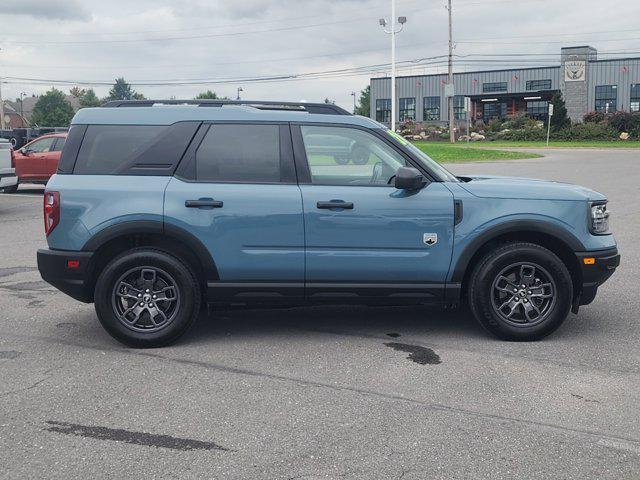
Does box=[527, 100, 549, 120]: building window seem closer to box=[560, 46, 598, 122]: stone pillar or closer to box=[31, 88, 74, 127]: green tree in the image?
box=[560, 46, 598, 122]: stone pillar

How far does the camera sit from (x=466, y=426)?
4031 millimetres

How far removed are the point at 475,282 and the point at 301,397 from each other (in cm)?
185

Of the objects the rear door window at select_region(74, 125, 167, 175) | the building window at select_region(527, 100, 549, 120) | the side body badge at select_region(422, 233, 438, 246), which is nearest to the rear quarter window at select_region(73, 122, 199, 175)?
the rear door window at select_region(74, 125, 167, 175)

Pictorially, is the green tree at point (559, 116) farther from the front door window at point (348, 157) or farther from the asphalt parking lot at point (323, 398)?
the front door window at point (348, 157)

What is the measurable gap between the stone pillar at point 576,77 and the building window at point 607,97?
135 centimetres

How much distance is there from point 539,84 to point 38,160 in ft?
227

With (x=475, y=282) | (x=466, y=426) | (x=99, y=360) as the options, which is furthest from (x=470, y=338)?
(x=99, y=360)

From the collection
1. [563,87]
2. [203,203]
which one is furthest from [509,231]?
[563,87]

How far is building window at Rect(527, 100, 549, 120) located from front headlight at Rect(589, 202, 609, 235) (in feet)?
231

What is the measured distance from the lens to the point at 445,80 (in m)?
83.7

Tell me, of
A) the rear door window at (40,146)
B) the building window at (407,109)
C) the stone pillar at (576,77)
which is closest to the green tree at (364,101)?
the building window at (407,109)

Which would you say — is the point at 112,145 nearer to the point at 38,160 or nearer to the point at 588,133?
the point at 38,160

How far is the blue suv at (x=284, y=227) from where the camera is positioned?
18.0 ft

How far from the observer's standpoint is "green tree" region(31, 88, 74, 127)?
11638 cm
